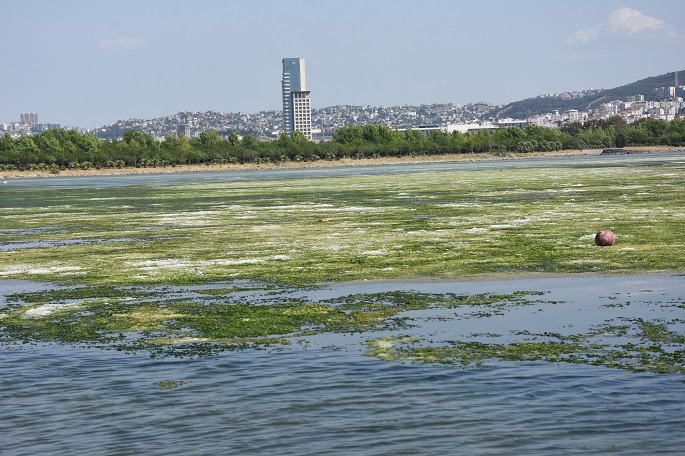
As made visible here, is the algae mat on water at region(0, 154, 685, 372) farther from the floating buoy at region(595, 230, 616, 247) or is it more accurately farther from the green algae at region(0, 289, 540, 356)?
the floating buoy at region(595, 230, 616, 247)

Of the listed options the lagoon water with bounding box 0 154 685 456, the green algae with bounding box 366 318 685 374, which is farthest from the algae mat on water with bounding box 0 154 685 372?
the lagoon water with bounding box 0 154 685 456

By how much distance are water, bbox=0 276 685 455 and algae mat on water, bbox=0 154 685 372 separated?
1010 mm

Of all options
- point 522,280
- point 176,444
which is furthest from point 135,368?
point 522,280

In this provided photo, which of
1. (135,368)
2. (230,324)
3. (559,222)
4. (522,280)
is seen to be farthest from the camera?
(559,222)

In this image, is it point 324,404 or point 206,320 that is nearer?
point 324,404

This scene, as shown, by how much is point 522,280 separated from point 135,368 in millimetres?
11704

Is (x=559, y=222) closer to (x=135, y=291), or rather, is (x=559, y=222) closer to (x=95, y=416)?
(x=135, y=291)

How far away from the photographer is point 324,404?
1446 cm

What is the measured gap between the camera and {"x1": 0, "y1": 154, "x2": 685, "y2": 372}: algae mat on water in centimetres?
1897

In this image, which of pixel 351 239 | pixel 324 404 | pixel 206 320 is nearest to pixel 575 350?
pixel 324 404

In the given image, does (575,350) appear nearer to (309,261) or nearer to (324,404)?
Answer: (324,404)

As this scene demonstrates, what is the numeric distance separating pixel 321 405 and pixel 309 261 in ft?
54.3

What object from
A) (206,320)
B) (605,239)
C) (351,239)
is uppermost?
(605,239)

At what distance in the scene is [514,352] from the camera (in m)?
17.1
